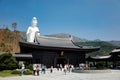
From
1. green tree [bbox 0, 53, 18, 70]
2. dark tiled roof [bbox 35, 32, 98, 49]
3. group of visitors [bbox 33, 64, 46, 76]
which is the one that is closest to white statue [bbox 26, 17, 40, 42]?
dark tiled roof [bbox 35, 32, 98, 49]

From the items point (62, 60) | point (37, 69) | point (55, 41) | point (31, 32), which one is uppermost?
point (31, 32)

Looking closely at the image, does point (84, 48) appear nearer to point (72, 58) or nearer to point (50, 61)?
point (72, 58)

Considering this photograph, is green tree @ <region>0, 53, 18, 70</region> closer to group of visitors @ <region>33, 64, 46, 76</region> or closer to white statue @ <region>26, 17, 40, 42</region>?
group of visitors @ <region>33, 64, 46, 76</region>

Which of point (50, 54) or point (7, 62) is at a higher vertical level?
point (50, 54)

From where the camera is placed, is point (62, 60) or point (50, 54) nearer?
point (50, 54)

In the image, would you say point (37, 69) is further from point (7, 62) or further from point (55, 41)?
point (55, 41)

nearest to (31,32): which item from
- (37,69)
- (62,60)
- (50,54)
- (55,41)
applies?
(55,41)

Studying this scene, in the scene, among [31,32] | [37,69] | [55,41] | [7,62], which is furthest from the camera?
[55,41]

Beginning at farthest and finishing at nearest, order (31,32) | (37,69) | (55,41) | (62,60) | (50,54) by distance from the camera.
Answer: (55,41) < (31,32) < (62,60) < (50,54) < (37,69)

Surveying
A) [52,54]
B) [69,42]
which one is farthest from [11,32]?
[52,54]

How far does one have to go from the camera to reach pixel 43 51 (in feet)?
138

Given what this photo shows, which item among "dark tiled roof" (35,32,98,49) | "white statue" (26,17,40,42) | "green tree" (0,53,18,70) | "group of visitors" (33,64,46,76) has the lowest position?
"group of visitors" (33,64,46,76)

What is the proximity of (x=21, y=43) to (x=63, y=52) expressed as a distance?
9.34 m

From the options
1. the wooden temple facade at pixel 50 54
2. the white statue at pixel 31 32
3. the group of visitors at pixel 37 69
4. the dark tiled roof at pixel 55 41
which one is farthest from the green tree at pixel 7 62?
the white statue at pixel 31 32
